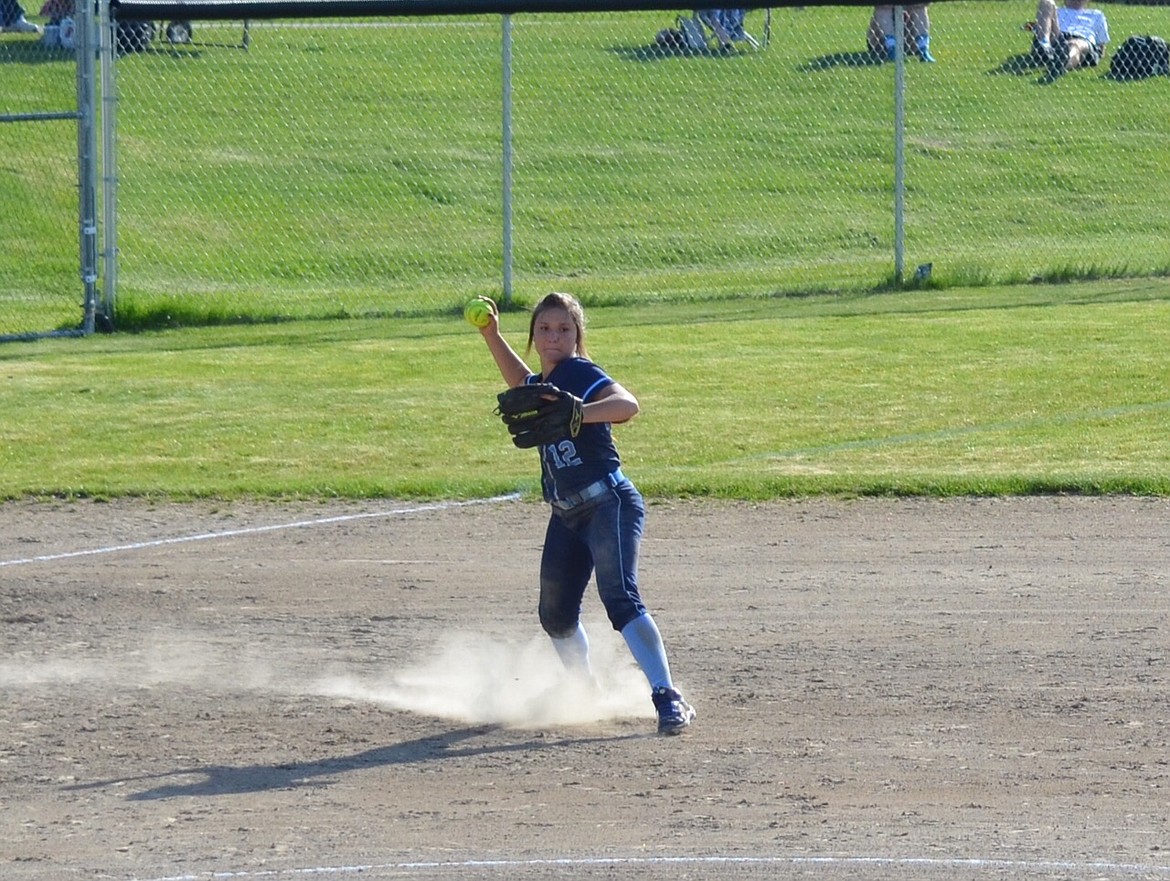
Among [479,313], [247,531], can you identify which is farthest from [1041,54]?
[479,313]

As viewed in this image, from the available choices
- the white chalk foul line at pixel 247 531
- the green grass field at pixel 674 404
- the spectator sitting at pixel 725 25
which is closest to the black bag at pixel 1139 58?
the spectator sitting at pixel 725 25

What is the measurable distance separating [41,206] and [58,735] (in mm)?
16817

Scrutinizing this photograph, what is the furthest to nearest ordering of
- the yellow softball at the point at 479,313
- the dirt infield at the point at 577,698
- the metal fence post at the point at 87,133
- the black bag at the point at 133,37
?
the black bag at the point at 133,37, the metal fence post at the point at 87,133, the yellow softball at the point at 479,313, the dirt infield at the point at 577,698

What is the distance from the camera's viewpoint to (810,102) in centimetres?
2448

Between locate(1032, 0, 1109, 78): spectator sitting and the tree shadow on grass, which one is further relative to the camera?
the tree shadow on grass

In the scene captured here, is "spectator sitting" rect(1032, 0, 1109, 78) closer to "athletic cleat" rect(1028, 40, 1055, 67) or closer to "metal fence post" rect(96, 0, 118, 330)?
"athletic cleat" rect(1028, 40, 1055, 67)

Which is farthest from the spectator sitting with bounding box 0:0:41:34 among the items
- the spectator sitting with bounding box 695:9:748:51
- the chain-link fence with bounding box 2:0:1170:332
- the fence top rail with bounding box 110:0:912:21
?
the fence top rail with bounding box 110:0:912:21

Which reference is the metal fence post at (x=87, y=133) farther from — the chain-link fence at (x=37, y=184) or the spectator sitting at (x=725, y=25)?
the spectator sitting at (x=725, y=25)

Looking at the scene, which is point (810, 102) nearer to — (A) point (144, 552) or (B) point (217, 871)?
(A) point (144, 552)

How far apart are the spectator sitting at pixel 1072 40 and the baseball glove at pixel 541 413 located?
17473 millimetres

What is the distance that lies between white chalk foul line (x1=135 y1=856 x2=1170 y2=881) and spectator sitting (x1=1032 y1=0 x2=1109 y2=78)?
18500 millimetres

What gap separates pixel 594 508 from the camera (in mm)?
6074

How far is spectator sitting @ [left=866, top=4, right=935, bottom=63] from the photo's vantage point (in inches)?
832

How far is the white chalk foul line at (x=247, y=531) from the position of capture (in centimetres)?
867
